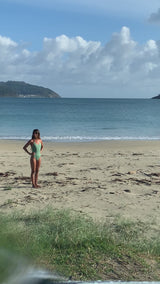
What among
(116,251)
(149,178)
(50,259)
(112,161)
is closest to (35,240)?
(50,259)

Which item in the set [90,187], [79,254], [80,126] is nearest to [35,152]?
[90,187]

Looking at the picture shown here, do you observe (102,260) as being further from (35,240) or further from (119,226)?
(119,226)

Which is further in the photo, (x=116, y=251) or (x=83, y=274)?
(x=116, y=251)

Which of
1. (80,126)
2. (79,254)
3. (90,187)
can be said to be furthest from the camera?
(80,126)

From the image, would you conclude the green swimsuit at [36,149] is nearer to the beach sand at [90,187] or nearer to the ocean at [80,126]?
the beach sand at [90,187]

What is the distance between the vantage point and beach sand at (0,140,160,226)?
632 cm

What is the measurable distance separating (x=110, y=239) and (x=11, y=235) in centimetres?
116

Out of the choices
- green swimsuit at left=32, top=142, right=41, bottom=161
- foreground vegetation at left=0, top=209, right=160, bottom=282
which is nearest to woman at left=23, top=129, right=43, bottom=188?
green swimsuit at left=32, top=142, right=41, bottom=161

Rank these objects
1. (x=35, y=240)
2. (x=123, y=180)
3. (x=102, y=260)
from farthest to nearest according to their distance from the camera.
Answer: (x=123, y=180) → (x=35, y=240) → (x=102, y=260)

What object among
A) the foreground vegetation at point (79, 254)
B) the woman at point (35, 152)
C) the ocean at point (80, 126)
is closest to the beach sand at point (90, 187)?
the woman at point (35, 152)

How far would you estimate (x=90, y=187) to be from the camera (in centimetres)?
796

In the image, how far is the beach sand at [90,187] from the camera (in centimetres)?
632

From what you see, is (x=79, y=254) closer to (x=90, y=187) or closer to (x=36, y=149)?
(x=90, y=187)

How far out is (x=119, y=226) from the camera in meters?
5.16
